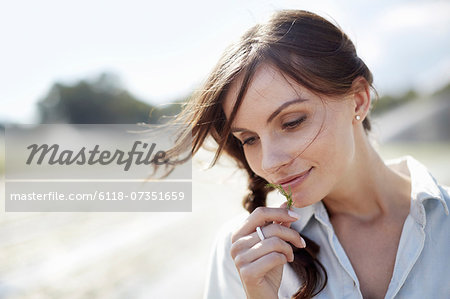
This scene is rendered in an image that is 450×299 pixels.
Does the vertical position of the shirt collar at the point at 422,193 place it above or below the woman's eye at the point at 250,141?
below

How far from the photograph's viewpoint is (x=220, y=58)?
2.34 meters

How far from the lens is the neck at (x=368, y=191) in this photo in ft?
8.12

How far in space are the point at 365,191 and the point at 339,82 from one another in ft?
2.43

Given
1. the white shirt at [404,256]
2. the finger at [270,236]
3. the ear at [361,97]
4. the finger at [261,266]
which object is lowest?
the white shirt at [404,256]

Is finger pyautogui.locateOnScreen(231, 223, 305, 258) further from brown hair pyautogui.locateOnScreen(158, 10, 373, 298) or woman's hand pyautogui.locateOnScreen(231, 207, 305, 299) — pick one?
brown hair pyautogui.locateOnScreen(158, 10, 373, 298)

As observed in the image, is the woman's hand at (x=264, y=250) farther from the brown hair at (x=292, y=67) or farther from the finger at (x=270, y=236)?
the brown hair at (x=292, y=67)

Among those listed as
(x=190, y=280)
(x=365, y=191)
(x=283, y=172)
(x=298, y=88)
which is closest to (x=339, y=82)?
(x=298, y=88)

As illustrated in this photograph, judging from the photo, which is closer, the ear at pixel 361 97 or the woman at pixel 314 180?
the woman at pixel 314 180

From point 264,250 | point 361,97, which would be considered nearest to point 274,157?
point 264,250

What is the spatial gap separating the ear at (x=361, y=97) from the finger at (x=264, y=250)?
89 centimetres

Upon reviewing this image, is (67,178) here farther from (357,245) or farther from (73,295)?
(357,245)

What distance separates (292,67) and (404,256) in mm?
1167

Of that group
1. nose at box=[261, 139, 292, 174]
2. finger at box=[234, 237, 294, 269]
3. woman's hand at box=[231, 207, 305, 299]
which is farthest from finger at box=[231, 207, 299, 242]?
nose at box=[261, 139, 292, 174]

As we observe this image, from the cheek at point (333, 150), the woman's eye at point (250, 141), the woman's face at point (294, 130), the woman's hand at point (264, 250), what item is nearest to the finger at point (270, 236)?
the woman's hand at point (264, 250)
